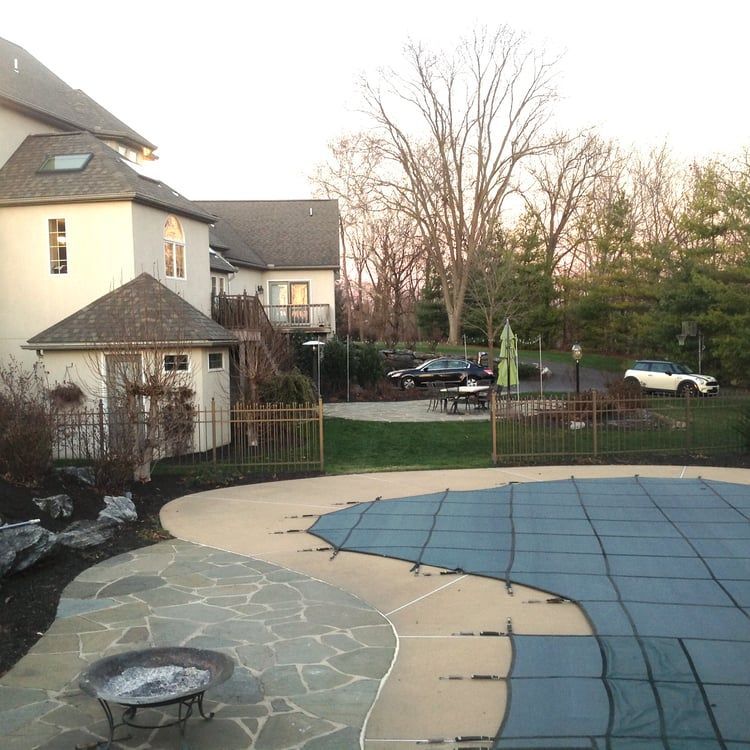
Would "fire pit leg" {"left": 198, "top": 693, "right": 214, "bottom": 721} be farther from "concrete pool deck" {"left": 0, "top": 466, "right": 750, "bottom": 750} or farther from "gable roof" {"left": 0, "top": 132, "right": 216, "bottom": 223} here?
"gable roof" {"left": 0, "top": 132, "right": 216, "bottom": 223}

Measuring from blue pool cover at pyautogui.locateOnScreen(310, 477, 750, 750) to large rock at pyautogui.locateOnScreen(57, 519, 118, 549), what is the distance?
294 centimetres

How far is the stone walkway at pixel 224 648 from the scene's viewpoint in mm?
5211

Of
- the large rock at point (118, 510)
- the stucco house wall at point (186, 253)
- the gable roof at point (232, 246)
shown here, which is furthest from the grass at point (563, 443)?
the gable roof at point (232, 246)

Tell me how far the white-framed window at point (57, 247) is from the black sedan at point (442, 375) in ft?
55.5

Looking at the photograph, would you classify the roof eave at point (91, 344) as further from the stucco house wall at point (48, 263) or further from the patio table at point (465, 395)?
the patio table at point (465, 395)

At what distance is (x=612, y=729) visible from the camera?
16.4ft

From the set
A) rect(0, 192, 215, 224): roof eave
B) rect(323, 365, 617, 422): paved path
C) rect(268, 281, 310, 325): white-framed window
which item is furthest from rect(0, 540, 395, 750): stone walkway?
rect(268, 281, 310, 325): white-framed window

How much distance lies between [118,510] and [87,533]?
1222mm

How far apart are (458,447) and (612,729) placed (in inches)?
568

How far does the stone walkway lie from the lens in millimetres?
5211

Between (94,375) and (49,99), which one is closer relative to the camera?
(94,375)

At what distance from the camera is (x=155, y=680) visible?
530cm

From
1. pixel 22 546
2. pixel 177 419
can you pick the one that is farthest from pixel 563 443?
pixel 22 546

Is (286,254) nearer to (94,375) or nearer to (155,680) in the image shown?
(94,375)
